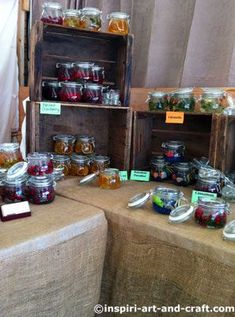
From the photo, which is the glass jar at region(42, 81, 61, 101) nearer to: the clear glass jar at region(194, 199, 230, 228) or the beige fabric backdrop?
the beige fabric backdrop

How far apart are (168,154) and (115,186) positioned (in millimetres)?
310

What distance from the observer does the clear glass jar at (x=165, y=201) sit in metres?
0.97

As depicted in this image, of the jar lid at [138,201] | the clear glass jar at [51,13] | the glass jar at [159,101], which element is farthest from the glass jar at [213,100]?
the clear glass jar at [51,13]

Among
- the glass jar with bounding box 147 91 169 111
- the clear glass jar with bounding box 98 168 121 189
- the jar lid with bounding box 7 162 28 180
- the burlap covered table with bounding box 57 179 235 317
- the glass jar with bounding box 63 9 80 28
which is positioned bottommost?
the burlap covered table with bounding box 57 179 235 317

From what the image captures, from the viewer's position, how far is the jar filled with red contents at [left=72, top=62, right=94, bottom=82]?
1.38m

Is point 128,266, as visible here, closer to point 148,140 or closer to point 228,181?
point 228,181

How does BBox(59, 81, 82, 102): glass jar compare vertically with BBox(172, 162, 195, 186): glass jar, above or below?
above

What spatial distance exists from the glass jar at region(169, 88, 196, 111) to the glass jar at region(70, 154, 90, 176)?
0.47 metres

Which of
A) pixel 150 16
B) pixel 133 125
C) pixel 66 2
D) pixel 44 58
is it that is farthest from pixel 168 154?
pixel 66 2

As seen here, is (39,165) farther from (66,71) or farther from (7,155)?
(66,71)

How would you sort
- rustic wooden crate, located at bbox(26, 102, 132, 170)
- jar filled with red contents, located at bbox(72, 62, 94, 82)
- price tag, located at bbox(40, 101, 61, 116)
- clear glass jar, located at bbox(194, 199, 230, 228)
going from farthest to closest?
rustic wooden crate, located at bbox(26, 102, 132, 170), jar filled with red contents, located at bbox(72, 62, 94, 82), price tag, located at bbox(40, 101, 61, 116), clear glass jar, located at bbox(194, 199, 230, 228)

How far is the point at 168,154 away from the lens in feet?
4.62

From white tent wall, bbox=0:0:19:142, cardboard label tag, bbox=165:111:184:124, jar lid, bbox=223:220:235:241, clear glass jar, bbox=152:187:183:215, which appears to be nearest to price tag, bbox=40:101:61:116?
cardboard label tag, bbox=165:111:184:124

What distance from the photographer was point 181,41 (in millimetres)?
1662
